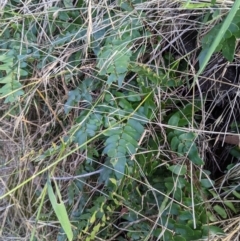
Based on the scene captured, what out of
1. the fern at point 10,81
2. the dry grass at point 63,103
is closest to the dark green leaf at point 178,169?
the dry grass at point 63,103

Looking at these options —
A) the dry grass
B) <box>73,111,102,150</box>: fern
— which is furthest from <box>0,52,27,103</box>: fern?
<box>73,111,102,150</box>: fern

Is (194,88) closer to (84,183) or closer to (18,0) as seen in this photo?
(84,183)

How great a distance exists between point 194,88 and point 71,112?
31 centimetres

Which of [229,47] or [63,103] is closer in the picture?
[229,47]

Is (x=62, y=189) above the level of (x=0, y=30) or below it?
below

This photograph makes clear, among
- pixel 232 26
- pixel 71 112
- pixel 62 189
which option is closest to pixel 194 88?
pixel 232 26

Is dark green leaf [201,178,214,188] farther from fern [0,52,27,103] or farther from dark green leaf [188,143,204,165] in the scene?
fern [0,52,27,103]

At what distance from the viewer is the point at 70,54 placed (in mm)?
1081

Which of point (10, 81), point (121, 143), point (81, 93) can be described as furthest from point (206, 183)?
point (10, 81)

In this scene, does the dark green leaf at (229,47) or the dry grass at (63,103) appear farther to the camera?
the dry grass at (63,103)

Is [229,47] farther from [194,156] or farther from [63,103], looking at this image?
[63,103]

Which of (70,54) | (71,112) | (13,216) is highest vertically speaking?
(70,54)

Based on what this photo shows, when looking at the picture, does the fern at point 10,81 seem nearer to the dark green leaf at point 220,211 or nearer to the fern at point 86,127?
the fern at point 86,127

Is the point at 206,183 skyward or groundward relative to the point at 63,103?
groundward
